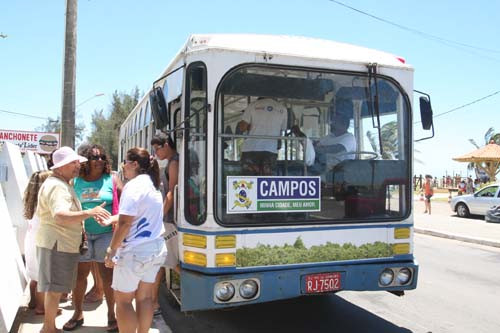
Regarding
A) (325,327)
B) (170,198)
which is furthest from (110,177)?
(325,327)

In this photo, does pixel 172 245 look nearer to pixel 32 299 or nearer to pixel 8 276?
pixel 8 276

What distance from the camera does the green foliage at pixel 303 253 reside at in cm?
416

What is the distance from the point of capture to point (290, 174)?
4461mm

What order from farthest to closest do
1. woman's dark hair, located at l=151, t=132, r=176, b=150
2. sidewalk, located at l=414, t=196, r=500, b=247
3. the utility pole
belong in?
sidewalk, located at l=414, t=196, r=500, b=247, the utility pole, woman's dark hair, located at l=151, t=132, r=176, b=150

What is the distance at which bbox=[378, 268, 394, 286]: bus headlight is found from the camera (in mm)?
4574

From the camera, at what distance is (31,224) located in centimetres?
486

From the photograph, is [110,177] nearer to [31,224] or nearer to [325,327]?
[31,224]

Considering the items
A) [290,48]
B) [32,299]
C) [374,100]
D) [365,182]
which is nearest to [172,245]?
[32,299]

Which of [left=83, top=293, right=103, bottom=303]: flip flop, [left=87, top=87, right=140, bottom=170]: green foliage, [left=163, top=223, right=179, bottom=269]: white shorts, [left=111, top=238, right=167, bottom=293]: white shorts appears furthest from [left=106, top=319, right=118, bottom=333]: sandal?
[left=87, top=87, right=140, bottom=170]: green foliage

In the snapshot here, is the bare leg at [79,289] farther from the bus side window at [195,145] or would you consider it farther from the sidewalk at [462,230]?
the sidewalk at [462,230]

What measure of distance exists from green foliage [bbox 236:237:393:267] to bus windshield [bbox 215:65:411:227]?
0.24 m

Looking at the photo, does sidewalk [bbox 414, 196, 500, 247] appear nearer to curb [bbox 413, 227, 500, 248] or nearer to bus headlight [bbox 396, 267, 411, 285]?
curb [bbox 413, 227, 500, 248]

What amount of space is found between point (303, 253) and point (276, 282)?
15.1 inches

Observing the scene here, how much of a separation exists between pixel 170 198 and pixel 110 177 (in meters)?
0.70
